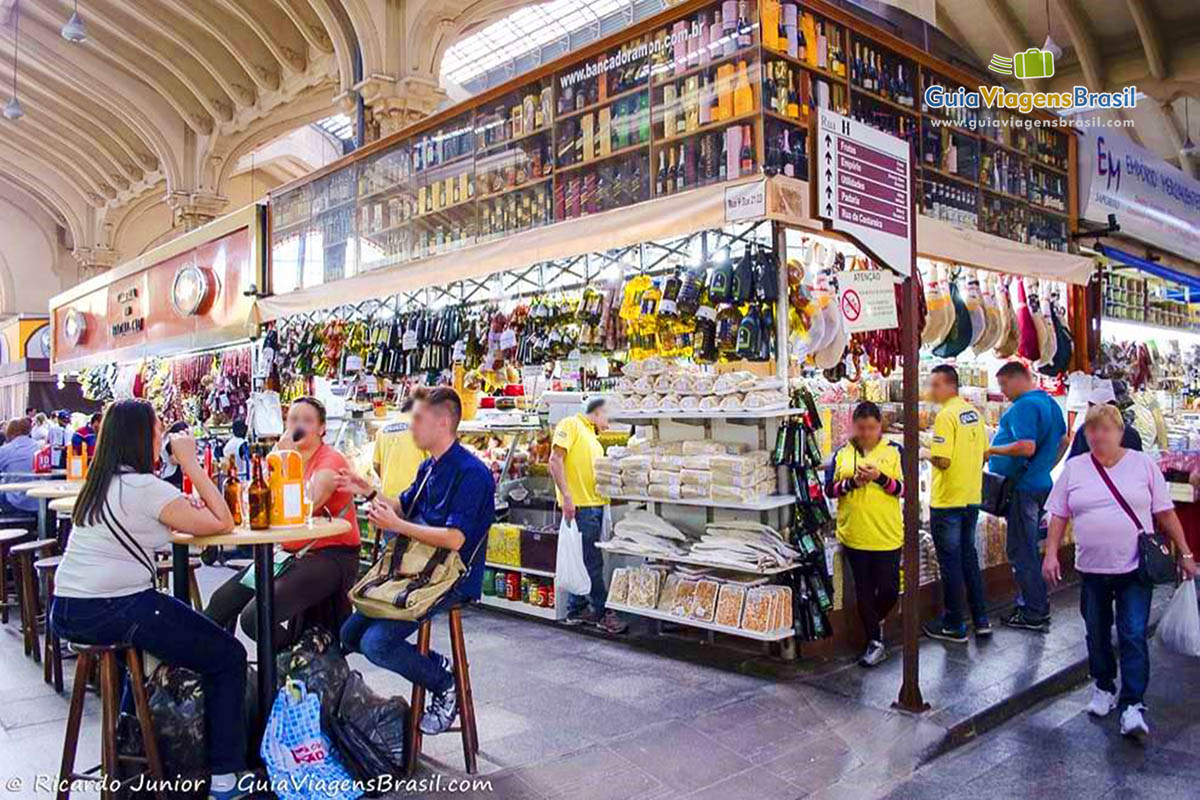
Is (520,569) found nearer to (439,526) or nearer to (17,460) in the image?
(439,526)

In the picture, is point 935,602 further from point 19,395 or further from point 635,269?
point 19,395

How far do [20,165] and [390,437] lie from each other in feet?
60.4

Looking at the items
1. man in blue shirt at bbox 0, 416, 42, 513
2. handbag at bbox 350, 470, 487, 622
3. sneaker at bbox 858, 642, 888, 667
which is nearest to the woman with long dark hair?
handbag at bbox 350, 470, 487, 622

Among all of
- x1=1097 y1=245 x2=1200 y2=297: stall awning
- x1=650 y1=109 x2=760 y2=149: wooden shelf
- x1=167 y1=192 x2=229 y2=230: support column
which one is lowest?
x1=1097 y1=245 x2=1200 y2=297: stall awning

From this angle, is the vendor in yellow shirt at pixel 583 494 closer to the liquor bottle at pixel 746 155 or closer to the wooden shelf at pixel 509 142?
the liquor bottle at pixel 746 155

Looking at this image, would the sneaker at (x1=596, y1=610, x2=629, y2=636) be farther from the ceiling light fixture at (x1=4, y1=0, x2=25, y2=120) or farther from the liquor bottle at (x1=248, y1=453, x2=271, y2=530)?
the ceiling light fixture at (x1=4, y1=0, x2=25, y2=120)

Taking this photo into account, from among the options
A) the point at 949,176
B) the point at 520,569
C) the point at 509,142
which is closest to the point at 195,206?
the point at 509,142

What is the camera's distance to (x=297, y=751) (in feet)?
10.2

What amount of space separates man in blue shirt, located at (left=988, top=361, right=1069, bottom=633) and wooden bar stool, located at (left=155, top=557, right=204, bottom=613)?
481 centimetres

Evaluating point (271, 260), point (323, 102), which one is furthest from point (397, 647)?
point (323, 102)

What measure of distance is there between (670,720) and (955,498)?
238 cm

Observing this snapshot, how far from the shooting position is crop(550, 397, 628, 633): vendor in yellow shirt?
228 inches

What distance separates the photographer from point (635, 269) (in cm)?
619

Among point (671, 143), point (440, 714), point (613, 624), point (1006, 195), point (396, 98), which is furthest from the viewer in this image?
point (396, 98)
